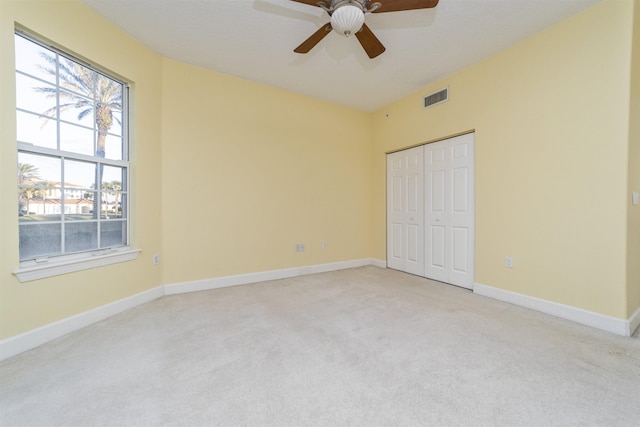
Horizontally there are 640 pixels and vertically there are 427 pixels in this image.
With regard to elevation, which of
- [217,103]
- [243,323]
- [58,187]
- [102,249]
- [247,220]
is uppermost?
[217,103]

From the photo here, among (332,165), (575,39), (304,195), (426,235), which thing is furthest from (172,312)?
(575,39)

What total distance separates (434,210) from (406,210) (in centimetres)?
53

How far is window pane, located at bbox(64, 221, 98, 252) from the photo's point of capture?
2.33m

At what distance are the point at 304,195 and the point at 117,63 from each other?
8.87ft

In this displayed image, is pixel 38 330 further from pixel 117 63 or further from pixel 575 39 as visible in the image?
pixel 575 39

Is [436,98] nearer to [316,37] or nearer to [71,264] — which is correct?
[316,37]

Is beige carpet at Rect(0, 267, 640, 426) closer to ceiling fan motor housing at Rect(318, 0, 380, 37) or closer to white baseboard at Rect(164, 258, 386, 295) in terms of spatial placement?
white baseboard at Rect(164, 258, 386, 295)

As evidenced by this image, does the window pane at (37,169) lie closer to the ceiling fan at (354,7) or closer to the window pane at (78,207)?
the window pane at (78,207)

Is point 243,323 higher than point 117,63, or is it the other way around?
point 117,63

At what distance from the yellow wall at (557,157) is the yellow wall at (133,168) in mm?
3863

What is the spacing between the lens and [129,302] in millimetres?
2738

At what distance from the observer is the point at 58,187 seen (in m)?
2.23

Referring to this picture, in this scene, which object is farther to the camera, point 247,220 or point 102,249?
point 247,220

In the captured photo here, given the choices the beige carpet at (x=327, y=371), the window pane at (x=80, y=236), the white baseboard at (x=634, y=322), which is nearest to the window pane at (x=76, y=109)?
the window pane at (x=80, y=236)
